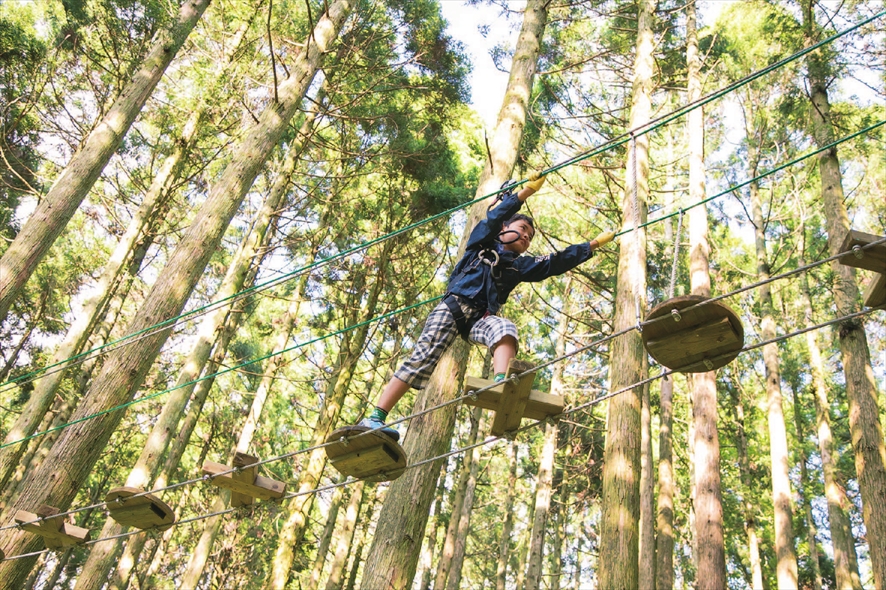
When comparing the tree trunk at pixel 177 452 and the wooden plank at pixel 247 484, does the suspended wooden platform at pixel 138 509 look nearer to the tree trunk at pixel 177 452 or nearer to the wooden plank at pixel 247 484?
the wooden plank at pixel 247 484

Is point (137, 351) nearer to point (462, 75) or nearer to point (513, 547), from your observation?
point (462, 75)

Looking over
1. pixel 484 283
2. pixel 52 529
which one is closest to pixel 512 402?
pixel 484 283

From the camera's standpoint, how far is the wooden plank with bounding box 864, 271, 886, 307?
2.48m

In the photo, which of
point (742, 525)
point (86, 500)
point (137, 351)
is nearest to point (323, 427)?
point (137, 351)

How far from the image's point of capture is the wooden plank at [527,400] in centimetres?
278

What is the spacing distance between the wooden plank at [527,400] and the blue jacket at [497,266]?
552 mm

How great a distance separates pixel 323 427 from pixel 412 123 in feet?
15.4

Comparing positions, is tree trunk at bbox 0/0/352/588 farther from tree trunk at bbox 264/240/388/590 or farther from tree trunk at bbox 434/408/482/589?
tree trunk at bbox 434/408/482/589

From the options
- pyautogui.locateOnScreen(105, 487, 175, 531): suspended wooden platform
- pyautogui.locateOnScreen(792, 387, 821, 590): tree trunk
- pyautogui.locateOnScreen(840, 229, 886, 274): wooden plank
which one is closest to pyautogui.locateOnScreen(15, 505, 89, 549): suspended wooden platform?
pyautogui.locateOnScreen(105, 487, 175, 531): suspended wooden platform

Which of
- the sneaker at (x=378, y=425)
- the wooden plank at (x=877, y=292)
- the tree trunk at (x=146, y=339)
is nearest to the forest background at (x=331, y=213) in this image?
the tree trunk at (x=146, y=339)

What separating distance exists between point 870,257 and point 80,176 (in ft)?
20.5

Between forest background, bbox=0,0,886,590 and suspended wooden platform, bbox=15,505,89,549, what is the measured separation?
248 mm

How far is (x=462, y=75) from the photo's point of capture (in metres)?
10.2

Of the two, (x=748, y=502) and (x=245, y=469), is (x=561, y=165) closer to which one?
(x=245, y=469)
